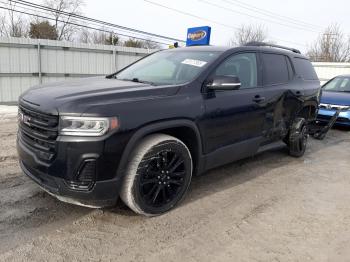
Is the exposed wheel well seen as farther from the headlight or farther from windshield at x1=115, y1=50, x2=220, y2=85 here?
the headlight

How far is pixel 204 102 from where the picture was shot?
3662mm

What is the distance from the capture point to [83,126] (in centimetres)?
283

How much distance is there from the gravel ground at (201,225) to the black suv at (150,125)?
0.31 meters

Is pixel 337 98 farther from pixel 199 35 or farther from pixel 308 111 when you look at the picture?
pixel 199 35

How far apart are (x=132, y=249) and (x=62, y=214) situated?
3.11 feet

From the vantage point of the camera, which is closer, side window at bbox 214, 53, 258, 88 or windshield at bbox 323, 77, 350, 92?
side window at bbox 214, 53, 258, 88

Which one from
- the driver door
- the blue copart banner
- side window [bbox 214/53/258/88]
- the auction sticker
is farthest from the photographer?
the blue copart banner

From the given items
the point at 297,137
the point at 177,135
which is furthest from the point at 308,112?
the point at 177,135

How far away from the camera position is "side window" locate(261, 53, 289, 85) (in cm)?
481

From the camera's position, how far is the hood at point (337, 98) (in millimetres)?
8328

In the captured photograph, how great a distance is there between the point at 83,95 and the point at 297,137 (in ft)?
12.6

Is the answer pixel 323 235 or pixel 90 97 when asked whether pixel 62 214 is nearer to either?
pixel 90 97

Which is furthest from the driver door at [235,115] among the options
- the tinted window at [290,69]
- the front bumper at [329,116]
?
the front bumper at [329,116]

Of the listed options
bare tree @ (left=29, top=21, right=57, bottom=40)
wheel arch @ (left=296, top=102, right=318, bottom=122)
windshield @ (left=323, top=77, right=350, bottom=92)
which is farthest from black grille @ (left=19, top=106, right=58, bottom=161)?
bare tree @ (left=29, top=21, right=57, bottom=40)
